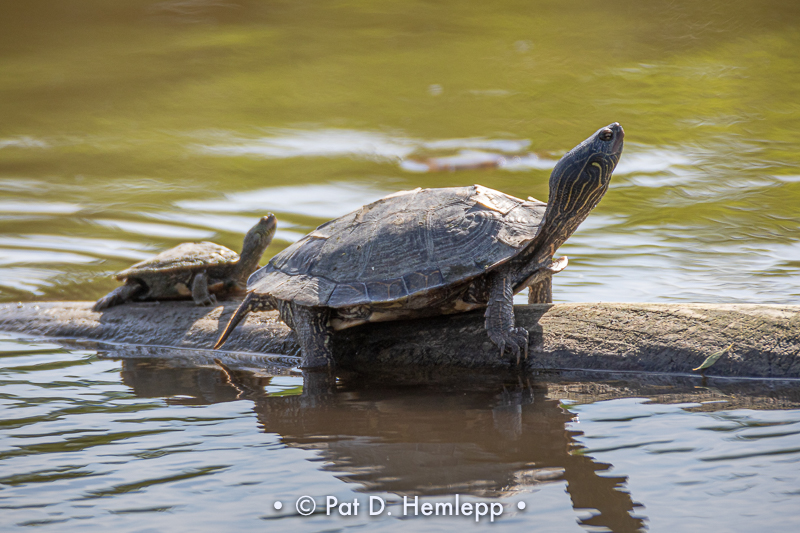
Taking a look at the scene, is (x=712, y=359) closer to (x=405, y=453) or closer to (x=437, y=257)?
(x=437, y=257)

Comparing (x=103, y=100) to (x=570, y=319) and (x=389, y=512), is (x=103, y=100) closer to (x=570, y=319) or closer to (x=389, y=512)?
(x=570, y=319)

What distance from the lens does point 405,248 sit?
4.45 metres

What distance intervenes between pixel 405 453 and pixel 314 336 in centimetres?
167

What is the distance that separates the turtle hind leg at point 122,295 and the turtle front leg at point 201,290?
512 mm

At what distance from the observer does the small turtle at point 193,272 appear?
5887 millimetres

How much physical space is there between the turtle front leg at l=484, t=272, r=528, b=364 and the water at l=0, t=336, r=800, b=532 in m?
0.21

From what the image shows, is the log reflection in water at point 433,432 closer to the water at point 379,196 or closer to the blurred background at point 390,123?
the water at point 379,196

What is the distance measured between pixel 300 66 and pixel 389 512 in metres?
12.6

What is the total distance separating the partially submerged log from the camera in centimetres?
398

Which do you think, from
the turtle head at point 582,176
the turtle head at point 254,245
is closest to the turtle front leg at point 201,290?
the turtle head at point 254,245


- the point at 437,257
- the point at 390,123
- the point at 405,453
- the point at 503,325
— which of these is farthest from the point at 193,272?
the point at 390,123

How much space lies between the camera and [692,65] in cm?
1270

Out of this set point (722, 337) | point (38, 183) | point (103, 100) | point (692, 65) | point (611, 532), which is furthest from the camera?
point (103, 100)

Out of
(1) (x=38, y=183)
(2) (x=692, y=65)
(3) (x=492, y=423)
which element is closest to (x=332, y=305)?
(3) (x=492, y=423)
